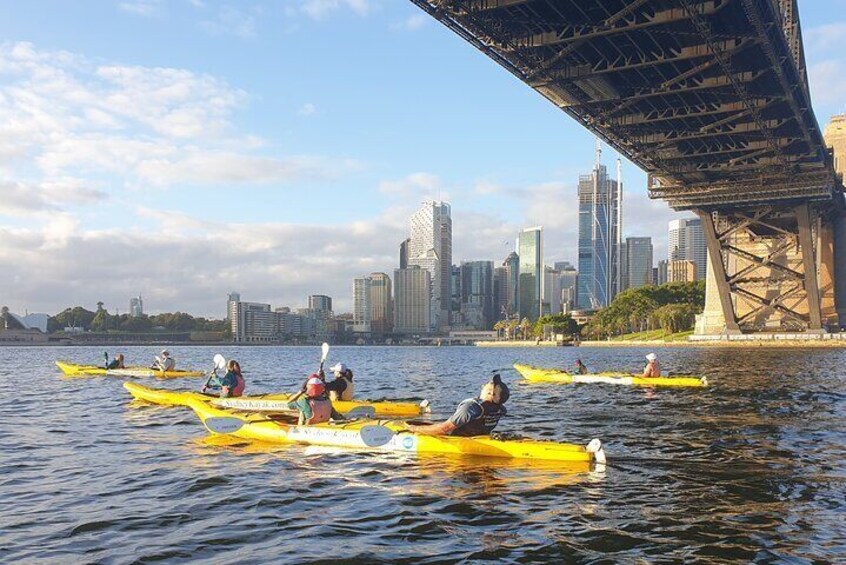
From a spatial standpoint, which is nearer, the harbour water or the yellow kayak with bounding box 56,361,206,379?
the harbour water

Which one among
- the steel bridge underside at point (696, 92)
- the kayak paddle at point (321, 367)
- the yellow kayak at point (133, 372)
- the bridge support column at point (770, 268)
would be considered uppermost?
the steel bridge underside at point (696, 92)

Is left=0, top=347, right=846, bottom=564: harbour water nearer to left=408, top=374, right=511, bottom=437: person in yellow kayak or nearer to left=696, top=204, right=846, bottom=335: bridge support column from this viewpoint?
left=408, top=374, right=511, bottom=437: person in yellow kayak

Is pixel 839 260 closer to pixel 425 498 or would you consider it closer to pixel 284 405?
pixel 284 405

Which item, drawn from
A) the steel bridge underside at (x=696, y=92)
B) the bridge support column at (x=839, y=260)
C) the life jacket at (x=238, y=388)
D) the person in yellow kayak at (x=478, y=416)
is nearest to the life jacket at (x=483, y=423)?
the person in yellow kayak at (x=478, y=416)

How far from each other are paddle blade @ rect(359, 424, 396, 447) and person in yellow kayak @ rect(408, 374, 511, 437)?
678 mm

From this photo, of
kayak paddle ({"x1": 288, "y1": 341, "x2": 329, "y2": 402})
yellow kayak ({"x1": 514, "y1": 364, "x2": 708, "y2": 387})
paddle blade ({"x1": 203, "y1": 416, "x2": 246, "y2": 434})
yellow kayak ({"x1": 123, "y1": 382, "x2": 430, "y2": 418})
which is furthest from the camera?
yellow kayak ({"x1": 514, "y1": 364, "x2": 708, "y2": 387})

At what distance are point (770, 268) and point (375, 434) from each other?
76.4m

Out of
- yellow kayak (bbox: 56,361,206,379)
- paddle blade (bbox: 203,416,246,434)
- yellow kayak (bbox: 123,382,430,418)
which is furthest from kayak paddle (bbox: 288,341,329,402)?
yellow kayak (bbox: 56,361,206,379)

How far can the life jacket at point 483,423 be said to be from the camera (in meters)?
13.0

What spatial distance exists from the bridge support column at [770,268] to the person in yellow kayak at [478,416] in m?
62.9

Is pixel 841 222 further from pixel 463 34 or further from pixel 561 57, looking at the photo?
pixel 463 34

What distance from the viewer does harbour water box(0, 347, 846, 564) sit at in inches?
316

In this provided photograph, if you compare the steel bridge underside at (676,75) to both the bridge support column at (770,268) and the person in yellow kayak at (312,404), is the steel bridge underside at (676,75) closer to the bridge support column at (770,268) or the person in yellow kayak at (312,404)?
the bridge support column at (770,268)

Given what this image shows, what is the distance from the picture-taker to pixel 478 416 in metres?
13.0
